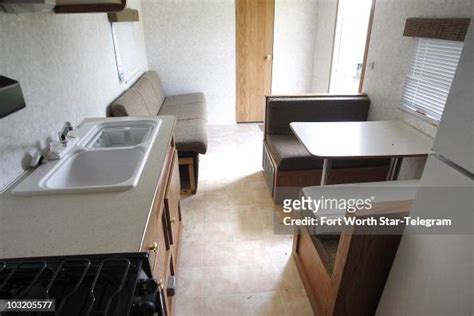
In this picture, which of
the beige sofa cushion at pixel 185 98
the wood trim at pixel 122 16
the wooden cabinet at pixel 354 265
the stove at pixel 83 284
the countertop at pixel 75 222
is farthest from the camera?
the beige sofa cushion at pixel 185 98

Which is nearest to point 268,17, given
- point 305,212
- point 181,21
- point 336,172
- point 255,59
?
point 255,59

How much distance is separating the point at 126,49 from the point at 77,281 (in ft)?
9.43

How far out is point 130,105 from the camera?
2.50 m

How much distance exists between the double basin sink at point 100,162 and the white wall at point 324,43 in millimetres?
2877

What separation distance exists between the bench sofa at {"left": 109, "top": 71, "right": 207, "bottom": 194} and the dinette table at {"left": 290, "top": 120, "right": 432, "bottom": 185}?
989mm

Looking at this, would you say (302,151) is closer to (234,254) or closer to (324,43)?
(234,254)

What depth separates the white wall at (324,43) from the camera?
3.76 m

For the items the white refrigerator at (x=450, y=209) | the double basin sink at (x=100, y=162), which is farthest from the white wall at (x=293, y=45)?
the white refrigerator at (x=450, y=209)

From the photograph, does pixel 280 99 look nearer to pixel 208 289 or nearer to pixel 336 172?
pixel 336 172

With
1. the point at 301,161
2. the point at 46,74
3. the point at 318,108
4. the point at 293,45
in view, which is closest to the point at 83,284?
the point at 46,74

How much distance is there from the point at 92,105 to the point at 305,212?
165cm

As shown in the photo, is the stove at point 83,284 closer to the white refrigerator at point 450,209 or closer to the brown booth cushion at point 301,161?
the white refrigerator at point 450,209

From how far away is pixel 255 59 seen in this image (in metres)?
4.32

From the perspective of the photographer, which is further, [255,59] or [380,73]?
[255,59]
